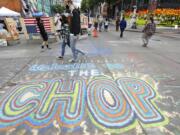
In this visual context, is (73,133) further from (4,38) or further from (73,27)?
(4,38)

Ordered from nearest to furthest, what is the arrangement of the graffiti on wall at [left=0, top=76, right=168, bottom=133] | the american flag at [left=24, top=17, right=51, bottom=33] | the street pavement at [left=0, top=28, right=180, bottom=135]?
the street pavement at [left=0, top=28, right=180, bottom=135] < the graffiti on wall at [left=0, top=76, right=168, bottom=133] < the american flag at [left=24, top=17, right=51, bottom=33]

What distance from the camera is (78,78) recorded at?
17.4 feet

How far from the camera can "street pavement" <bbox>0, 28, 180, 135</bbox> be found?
3012 mm

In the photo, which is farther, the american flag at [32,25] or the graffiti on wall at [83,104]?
the american flag at [32,25]

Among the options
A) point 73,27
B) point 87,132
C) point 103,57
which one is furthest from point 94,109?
point 103,57

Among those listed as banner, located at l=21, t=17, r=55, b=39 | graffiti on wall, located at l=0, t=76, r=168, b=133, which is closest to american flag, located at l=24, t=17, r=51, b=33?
banner, located at l=21, t=17, r=55, b=39

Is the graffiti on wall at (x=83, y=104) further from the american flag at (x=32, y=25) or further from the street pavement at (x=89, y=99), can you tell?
the american flag at (x=32, y=25)

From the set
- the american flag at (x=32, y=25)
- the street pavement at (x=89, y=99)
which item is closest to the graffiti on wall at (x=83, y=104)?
the street pavement at (x=89, y=99)

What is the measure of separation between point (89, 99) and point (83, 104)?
0.84 ft

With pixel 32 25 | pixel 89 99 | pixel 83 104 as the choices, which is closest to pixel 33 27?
pixel 32 25

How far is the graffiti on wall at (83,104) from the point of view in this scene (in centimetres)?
317

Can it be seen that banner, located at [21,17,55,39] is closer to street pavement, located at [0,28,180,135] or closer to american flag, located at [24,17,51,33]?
american flag, located at [24,17,51,33]

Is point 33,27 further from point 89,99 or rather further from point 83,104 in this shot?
point 83,104

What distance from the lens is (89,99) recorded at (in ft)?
13.0
